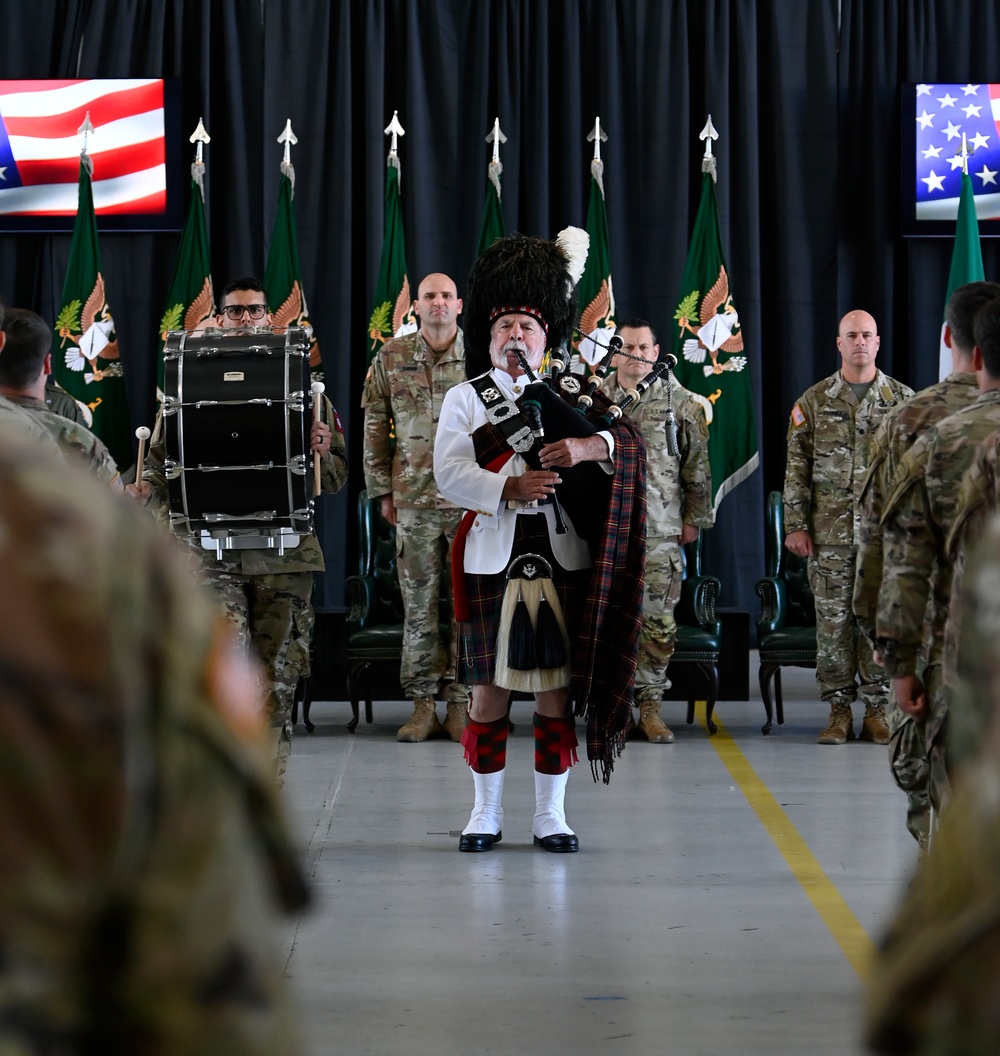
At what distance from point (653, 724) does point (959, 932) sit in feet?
18.6

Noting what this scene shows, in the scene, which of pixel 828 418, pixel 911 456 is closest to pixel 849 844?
pixel 911 456

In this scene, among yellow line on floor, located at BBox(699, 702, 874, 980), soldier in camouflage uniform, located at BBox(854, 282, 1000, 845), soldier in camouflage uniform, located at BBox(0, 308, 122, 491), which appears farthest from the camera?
soldier in camouflage uniform, located at BBox(0, 308, 122, 491)

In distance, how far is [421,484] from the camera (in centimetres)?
647

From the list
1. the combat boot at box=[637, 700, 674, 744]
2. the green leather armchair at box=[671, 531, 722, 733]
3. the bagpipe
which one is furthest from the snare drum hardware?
the green leather armchair at box=[671, 531, 722, 733]

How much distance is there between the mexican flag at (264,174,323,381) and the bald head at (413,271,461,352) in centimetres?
199

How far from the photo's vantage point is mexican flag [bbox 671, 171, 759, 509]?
8281 mm

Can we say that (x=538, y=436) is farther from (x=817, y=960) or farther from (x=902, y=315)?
(x=902, y=315)

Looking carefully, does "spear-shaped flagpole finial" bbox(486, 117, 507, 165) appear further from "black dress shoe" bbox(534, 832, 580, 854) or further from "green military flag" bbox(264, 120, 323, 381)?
"black dress shoe" bbox(534, 832, 580, 854)

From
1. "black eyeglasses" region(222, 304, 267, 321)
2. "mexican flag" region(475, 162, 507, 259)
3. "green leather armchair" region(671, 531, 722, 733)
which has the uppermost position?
"mexican flag" region(475, 162, 507, 259)

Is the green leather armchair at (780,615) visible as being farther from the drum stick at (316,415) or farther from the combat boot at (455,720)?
the drum stick at (316,415)

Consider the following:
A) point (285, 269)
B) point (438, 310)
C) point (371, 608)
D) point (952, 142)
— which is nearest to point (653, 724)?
point (371, 608)

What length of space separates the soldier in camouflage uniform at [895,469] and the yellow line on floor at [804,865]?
290mm

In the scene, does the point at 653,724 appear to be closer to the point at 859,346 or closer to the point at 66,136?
the point at 859,346

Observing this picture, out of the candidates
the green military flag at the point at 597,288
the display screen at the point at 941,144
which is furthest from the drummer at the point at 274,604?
the display screen at the point at 941,144
